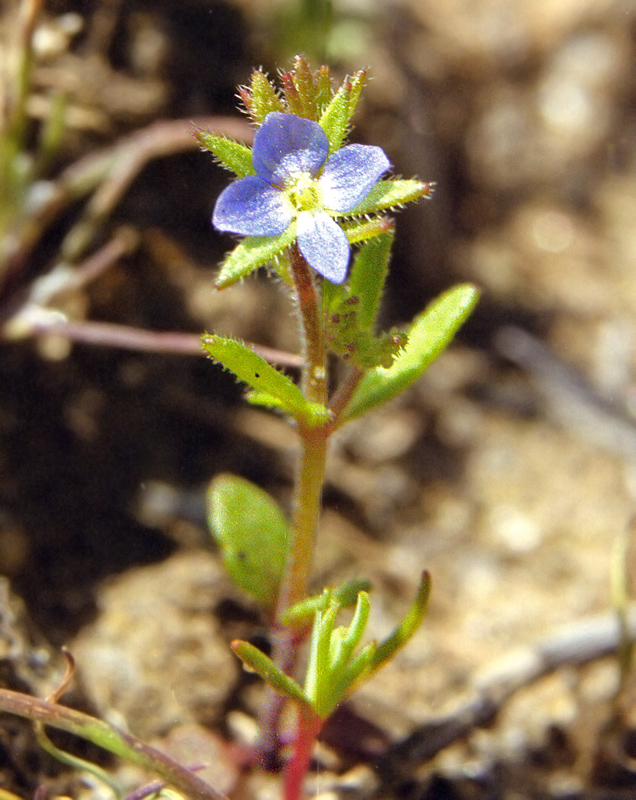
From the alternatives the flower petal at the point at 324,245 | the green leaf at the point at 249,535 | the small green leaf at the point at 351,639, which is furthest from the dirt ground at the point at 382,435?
the flower petal at the point at 324,245

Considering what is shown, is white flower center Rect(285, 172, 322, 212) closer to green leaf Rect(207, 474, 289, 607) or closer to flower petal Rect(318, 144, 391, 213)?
flower petal Rect(318, 144, 391, 213)

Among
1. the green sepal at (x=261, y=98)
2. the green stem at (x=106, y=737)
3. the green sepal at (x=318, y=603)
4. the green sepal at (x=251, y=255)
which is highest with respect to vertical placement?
the green sepal at (x=261, y=98)

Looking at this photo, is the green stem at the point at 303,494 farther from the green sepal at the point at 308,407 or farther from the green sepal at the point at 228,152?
the green sepal at the point at 228,152

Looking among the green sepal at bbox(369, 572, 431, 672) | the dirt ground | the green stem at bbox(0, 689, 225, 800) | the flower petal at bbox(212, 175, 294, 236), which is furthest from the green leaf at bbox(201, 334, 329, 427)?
the dirt ground

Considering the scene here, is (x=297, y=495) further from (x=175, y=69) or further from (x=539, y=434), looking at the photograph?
(x=175, y=69)

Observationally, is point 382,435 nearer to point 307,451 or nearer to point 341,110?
point 307,451
